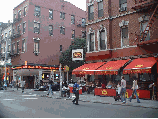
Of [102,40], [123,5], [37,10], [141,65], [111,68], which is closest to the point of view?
[141,65]

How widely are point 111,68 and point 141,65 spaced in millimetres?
3299

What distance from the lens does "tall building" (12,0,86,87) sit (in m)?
40.0

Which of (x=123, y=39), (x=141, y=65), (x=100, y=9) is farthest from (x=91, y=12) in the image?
(x=141, y=65)

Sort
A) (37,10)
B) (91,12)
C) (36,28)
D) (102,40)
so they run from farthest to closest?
(37,10)
(36,28)
(91,12)
(102,40)

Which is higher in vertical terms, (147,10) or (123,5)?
(123,5)

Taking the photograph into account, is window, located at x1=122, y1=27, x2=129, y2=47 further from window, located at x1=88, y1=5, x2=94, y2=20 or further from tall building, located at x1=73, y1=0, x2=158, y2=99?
window, located at x1=88, y1=5, x2=94, y2=20

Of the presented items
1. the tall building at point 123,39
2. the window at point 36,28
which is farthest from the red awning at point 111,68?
the window at point 36,28

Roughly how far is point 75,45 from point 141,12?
2229cm

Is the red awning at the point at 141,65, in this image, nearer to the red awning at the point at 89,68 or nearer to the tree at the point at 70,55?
Result: the red awning at the point at 89,68

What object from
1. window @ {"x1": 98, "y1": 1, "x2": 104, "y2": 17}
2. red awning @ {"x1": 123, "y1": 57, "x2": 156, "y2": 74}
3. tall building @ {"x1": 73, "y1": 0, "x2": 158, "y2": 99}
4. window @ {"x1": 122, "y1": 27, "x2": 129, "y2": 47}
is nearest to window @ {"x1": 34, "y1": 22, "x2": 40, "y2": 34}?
tall building @ {"x1": 73, "y1": 0, "x2": 158, "y2": 99}

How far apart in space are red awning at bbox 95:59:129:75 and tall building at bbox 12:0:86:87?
20521 mm

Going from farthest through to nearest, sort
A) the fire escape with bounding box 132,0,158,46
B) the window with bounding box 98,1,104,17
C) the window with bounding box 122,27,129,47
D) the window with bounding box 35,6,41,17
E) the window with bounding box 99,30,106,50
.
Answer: the window with bounding box 35,6,41,17 → the window with bounding box 98,1,104,17 → the window with bounding box 99,30,106,50 → the window with bounding box 122,27,129,47 → the fire escape with bounding box 132,0,158,46

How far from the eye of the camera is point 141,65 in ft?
60.7

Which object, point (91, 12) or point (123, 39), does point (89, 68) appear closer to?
point (123, 39)
